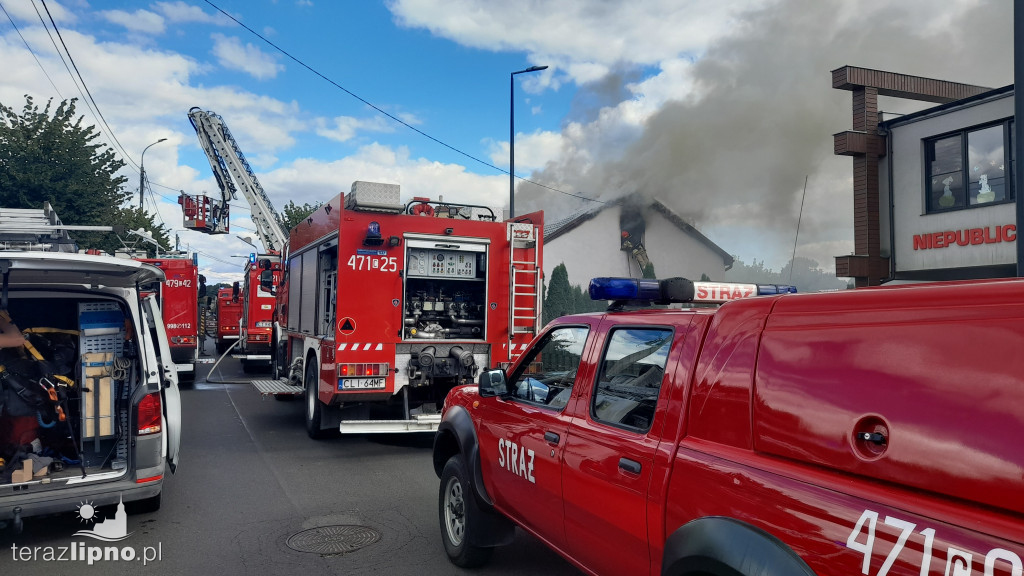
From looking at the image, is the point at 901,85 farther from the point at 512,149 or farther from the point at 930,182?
the point at 512,149

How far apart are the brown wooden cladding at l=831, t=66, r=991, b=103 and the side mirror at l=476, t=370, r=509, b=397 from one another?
598 inches

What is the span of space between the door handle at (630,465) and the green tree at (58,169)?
23020mm

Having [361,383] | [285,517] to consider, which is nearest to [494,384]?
[285,517]

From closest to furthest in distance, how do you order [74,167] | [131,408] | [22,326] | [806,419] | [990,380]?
A: [990,380], [806,419], [131,408], [22,326], [74,167]

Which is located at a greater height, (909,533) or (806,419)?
(806,419)

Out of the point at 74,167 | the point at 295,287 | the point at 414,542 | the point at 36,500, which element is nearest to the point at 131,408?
the point at 36,500

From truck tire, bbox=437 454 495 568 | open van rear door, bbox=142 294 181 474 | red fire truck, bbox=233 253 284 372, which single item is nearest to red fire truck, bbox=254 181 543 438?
open van rear door, bbox=142 294 181 474

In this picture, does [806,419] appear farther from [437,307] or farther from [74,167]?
[74,167]

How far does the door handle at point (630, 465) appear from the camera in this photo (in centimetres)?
269

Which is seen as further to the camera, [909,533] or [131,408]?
[131,408]

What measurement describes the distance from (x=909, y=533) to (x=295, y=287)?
1032cm

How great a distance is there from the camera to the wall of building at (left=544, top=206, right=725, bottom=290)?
107 feet

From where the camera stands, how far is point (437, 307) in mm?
8711

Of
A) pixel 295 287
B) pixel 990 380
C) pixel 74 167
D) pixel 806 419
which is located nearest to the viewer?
pixel 990 380
